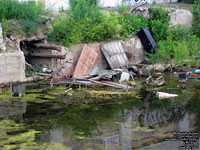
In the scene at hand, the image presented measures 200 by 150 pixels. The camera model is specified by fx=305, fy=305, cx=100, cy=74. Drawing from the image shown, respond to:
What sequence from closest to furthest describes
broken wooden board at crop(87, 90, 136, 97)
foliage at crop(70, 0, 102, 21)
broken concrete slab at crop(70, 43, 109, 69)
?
broken wooden board at crop(87, 90, 136, 97) < broken concrete slab at crop(70, 43, 109, 69) < foliage at crop(70, 0, 102, 21)

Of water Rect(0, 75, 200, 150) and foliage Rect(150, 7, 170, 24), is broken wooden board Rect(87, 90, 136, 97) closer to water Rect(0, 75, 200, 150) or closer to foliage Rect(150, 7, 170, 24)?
water Rect(0, 75, 200, 150)

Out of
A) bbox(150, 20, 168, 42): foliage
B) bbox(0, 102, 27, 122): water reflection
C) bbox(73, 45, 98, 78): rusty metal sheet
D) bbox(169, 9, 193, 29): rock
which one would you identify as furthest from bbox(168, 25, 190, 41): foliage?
bbox(0, 102, 27, 122): water reflection

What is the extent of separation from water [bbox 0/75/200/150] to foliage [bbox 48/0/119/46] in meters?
4.36

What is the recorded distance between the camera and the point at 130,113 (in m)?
10.6

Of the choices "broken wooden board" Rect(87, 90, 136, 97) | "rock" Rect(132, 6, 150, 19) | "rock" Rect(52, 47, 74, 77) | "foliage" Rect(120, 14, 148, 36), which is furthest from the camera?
"rock" Rect(132, 6, 150, 19)

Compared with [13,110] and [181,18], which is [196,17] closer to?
[181,18]

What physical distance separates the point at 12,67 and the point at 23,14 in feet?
11.7

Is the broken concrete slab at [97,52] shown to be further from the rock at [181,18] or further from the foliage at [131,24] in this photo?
the rock at [181,18]

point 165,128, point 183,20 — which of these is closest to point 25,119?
point 165,128

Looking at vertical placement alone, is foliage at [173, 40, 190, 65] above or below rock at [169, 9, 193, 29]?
below

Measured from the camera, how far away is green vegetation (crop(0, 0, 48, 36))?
647 inches

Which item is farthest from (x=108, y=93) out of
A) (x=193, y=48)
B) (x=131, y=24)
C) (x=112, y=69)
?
(x=131, y=24)

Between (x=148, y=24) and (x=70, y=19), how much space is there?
627 centimetres

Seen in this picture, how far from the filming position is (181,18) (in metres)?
Result: 21.9
